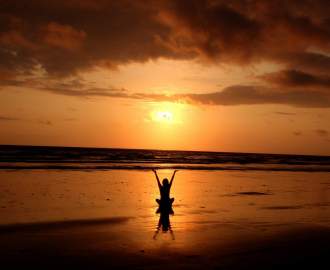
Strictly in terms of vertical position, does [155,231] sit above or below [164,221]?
below

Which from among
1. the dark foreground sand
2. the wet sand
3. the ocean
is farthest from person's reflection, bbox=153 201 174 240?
the ocean

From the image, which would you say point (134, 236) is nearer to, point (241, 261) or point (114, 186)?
point (241, 261)

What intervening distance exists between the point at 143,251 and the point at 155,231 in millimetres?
2387

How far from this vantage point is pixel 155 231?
12.7m

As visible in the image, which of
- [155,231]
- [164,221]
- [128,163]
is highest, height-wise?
[128,163]

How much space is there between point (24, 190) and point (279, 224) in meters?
13.7

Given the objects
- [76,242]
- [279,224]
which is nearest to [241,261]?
[76,242]

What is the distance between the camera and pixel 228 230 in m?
13.1

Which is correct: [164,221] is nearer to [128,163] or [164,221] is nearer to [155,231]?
[155,231]

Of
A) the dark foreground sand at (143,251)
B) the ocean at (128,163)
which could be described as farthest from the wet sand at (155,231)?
the ocean at (128,163)

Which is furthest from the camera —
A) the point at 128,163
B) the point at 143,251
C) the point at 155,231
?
the point at 128,163

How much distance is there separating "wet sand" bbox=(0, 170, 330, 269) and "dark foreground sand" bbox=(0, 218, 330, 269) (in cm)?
2

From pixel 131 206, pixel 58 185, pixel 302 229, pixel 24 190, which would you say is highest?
pixel 58 185

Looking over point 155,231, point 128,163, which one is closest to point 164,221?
point 155,231
